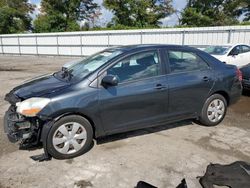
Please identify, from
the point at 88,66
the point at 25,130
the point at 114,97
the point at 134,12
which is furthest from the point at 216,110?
the point at 134,12

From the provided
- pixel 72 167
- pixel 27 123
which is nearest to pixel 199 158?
pixel 72 167

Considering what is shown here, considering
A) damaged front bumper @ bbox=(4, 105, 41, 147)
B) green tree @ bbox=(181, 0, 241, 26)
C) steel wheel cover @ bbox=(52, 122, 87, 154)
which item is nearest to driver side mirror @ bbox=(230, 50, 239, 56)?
steel wheel cover @ bbox=(52, 122, 87, 154)

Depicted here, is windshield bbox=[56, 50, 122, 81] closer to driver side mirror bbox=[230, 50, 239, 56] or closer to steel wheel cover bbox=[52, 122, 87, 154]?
steel wheel cover bbox=[52, 122, 87, 154]

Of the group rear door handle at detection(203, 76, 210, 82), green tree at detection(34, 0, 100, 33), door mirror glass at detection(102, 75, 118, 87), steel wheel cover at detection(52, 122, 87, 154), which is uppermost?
green tree at detection(34, 0, 100, 33)

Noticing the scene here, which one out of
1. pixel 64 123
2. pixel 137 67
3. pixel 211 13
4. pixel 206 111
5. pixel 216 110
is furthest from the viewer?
pixel 211 13

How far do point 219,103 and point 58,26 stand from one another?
29.7 m

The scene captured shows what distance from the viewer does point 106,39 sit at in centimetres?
2009

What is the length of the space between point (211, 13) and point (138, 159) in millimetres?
28339

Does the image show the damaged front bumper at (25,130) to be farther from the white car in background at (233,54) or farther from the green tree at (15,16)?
the green tree at (15,16)

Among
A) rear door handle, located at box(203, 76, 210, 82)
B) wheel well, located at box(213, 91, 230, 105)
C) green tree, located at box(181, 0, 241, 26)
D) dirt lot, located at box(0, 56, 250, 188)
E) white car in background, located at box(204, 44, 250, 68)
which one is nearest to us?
dirt lot, located at box(0, 56, 250, 188)

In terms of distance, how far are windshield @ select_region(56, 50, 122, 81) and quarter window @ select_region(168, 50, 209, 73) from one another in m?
0.93

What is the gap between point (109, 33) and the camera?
19.9m

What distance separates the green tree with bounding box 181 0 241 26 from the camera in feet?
90.5

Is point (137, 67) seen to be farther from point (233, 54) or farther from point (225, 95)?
point (233, 54)
